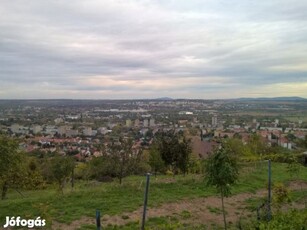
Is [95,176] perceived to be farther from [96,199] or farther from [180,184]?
[96,199]

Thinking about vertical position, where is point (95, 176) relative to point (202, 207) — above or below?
below

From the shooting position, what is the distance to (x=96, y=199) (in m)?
12.0

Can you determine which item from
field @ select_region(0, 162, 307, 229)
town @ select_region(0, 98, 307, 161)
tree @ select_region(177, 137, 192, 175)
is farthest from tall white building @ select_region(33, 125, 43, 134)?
field @ select_region(0, 162, 307, 229)

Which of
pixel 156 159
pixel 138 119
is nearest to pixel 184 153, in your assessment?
pixel 156 159

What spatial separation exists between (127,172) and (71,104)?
120 meters

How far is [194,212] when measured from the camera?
11.2m

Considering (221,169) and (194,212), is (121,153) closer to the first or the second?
(194,212)

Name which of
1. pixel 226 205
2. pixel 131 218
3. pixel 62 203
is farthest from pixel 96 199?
pixel 226 205

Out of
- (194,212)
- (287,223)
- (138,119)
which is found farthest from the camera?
(138,119)

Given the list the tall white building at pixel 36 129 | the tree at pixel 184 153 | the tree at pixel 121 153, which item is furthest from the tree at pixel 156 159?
the tall white building at pixel 36 129

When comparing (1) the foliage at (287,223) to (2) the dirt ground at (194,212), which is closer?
(1) the foliage at (287,223)

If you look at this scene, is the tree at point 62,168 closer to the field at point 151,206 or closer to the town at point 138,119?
the field at point 151,206

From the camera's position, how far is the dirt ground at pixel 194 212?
9.70 m

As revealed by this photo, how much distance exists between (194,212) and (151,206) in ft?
4.81
